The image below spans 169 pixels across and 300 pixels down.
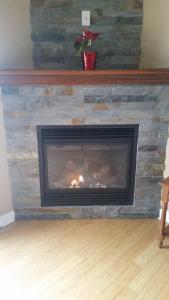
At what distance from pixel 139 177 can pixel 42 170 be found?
801mm

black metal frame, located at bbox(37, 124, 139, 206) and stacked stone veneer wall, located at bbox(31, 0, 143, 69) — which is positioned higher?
stacked stone veneer wall, located at bbox(31, 0, 143, 69)

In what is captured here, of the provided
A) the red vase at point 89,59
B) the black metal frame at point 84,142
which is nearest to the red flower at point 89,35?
the red vase at point 89,59

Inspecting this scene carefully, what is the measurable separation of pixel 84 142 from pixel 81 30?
2.81ft

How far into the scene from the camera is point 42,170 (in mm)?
2338

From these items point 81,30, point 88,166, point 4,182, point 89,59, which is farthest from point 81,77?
point 4,182

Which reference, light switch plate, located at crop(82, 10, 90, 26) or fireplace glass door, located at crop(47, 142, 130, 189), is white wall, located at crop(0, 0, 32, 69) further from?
fireplace glass door, located at crop(47, 142, 130, 189)

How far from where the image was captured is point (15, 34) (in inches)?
83.3

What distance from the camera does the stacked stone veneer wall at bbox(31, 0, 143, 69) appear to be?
83.1 inches

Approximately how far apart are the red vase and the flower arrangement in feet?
0.17

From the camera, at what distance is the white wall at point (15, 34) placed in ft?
6.76

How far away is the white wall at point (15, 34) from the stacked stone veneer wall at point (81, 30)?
0.05 m

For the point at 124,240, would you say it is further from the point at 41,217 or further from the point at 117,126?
the point at 117,126

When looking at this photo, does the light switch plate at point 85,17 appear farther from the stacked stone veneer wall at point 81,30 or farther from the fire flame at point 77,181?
the fire flame at point 77,181

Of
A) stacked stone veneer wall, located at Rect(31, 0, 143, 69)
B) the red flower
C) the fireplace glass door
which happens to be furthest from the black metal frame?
the red flower
